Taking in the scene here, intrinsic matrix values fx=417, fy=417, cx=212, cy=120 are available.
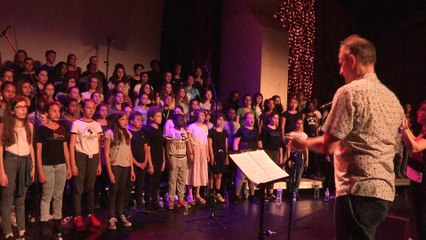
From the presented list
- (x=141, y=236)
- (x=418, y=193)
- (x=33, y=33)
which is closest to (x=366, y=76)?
(x=418, y=193)

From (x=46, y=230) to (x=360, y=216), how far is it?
3886 mm

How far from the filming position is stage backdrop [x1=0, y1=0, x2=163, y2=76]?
8.34 m

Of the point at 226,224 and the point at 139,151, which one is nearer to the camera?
the point at 226,224

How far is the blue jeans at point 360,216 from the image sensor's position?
87.6 inches

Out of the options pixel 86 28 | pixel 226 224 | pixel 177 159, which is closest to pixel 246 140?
pixel 177 159

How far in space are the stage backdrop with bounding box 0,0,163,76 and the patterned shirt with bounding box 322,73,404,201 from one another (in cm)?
749

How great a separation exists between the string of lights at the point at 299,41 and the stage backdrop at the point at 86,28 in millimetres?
3365

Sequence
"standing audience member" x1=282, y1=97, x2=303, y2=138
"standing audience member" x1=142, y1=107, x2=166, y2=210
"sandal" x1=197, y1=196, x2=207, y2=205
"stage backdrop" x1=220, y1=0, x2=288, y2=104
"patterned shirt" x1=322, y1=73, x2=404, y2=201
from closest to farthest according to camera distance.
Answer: "patterned shirt" x1=322, y1=73, x2=404, y2=201 < "standing audience member" x1=142, y1=107, x2=166, y2=210 < "sandal" x1=197, y1=196, x2=207, y2=205 < "standing audience member" x1=282, y1=97, x2=303, y2=138 < "stage backdrop" x1=220, y1=0, x2=288, y2=104

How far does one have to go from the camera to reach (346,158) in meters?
2.28

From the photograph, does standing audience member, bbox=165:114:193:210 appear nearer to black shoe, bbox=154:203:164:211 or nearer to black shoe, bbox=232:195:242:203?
black shoe, bbox=154:203:164:211

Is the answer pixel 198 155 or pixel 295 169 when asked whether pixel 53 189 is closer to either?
pixel 198 155

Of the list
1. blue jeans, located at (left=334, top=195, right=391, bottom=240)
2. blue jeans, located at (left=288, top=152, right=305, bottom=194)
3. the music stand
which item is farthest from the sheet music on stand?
blue jeans, located at (left=334, top=195, right=391, bottom=240)

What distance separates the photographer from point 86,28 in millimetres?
9180

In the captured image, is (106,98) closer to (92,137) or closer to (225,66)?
(92,137)
